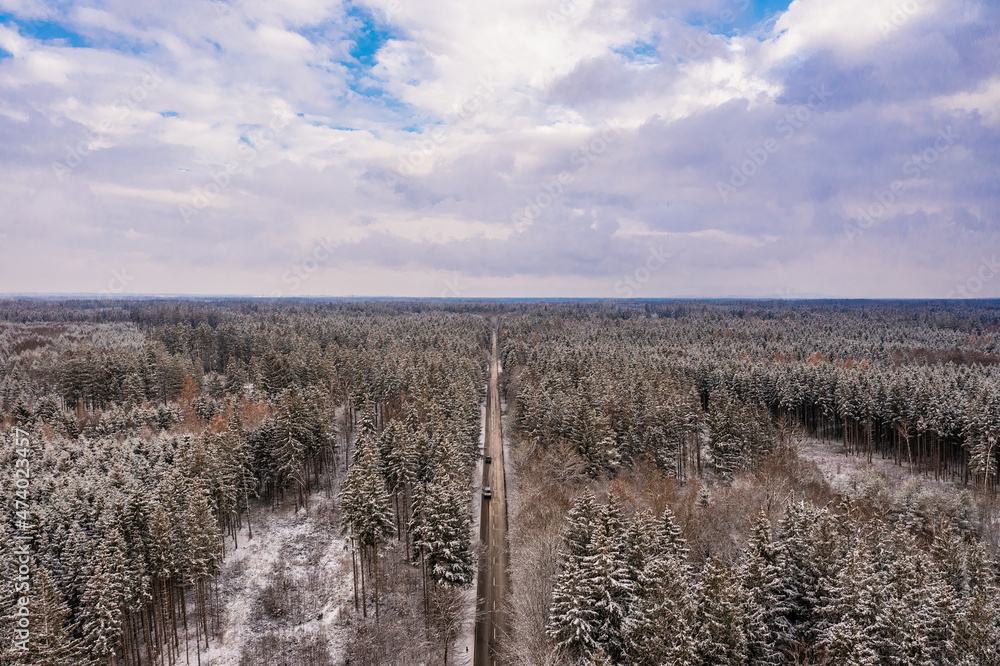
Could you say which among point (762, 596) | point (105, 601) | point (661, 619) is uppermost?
point (661, 619)

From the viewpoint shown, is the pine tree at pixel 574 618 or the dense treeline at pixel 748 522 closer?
the dense treeline at pixel 748 522

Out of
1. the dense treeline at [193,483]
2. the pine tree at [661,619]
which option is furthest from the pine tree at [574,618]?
the dense treeline at [193,483]

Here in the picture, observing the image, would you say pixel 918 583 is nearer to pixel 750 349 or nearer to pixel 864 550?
pixel 864 550

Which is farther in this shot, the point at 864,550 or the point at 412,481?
the point at 412,481

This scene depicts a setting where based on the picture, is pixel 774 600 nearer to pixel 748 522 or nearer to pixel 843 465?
pixel 748 522

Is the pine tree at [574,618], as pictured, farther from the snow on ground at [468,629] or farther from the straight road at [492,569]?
the snow on ground at [468,629]

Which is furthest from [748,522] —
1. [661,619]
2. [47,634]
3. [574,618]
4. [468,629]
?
[47,634]

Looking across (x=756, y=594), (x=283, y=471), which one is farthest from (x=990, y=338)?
(x=283, y=471)
